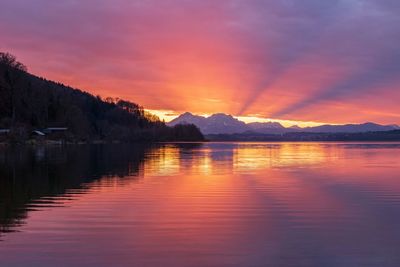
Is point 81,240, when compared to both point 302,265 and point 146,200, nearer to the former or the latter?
point 302,265

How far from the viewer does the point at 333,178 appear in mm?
36500

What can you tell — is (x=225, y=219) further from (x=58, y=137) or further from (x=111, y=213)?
(x=58, y=137)

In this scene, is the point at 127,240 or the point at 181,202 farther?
the point at 181,202

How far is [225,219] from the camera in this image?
1842 cm

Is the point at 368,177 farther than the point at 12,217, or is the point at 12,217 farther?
the point at 368,177

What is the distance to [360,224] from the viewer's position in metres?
17.6

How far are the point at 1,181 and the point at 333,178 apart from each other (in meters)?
23.9

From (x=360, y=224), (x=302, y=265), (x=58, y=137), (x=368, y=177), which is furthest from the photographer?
(x=58, y=137)

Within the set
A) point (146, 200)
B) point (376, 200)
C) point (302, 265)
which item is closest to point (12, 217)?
point (146, 200)

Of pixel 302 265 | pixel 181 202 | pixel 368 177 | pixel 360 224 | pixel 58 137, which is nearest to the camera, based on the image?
pixel 302 265

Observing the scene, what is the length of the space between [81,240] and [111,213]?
16.5ft

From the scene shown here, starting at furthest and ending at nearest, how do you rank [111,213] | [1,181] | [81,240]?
[1,181], [111,213], [81,240]

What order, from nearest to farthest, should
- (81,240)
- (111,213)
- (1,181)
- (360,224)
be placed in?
(81,240) → (360,224) → (111,213) → (1,181)

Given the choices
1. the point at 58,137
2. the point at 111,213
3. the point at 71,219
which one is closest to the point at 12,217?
the point at 71,219
